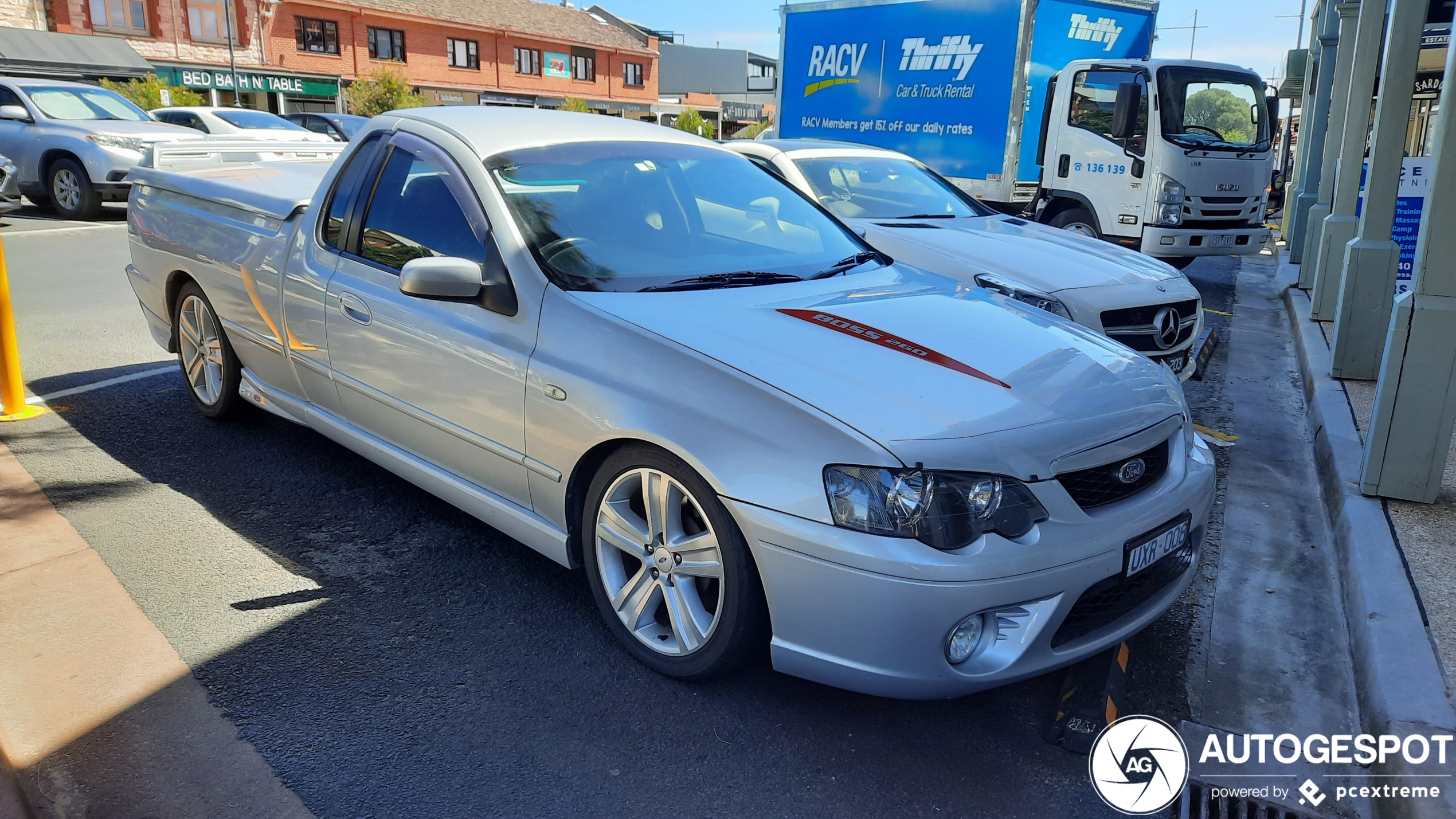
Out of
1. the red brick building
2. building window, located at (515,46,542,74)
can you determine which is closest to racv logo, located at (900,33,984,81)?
the red brick building

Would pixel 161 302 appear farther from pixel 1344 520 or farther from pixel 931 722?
pixel 1344 520

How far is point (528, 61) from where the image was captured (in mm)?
50562

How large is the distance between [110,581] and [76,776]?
1214 millimetres

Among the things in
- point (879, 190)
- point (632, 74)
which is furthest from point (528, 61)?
point (879, 190)

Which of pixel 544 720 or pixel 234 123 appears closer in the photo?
pixel 544 720

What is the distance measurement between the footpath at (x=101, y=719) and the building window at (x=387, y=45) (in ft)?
149

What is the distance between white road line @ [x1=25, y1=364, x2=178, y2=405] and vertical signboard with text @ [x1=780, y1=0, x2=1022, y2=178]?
8.01 m

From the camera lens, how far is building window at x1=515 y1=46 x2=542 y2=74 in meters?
50.2

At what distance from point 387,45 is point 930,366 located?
47.2 metres

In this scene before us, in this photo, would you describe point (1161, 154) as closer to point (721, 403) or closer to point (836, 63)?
point (836, 63)

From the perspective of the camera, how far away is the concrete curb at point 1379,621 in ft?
9.07

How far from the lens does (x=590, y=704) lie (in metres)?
3.00

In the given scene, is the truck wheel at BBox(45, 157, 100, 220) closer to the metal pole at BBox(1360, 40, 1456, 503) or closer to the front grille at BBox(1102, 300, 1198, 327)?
the front grille at BBox(1102, 300, 1198, 327)

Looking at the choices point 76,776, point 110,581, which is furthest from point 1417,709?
point 110,581
